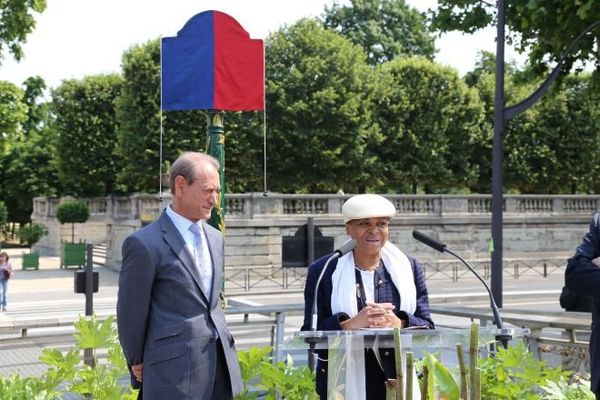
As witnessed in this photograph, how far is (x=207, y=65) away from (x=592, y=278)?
4.04m

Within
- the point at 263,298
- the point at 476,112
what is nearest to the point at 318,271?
the point at 263,298

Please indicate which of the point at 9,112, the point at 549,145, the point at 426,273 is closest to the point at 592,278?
the point at 9,112

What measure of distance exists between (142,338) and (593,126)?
127 feet

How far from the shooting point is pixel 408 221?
30.5 m

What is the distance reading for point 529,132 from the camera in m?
38.3

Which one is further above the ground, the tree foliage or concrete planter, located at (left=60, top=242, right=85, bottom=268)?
the tree foliage

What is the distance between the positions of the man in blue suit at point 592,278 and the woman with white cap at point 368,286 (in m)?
0.68

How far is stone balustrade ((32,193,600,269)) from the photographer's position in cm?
2786

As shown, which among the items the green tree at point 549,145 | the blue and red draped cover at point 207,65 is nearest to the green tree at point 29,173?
the green tree at point 549,145

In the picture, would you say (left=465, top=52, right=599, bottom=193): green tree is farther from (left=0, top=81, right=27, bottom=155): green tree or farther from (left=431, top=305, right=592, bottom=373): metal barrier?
(left=431, top=305, right=592, bottom=373): metal barrier

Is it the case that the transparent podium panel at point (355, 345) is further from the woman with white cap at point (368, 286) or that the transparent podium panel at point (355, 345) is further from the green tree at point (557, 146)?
the green tree at point (557, 146)

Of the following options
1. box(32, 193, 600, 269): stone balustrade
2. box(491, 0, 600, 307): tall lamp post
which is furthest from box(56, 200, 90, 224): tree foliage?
box(491, 0, 600, 307): tall lamp post

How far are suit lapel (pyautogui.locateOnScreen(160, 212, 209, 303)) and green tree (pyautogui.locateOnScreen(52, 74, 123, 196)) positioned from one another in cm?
3855

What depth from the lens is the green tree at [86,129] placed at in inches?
1609
